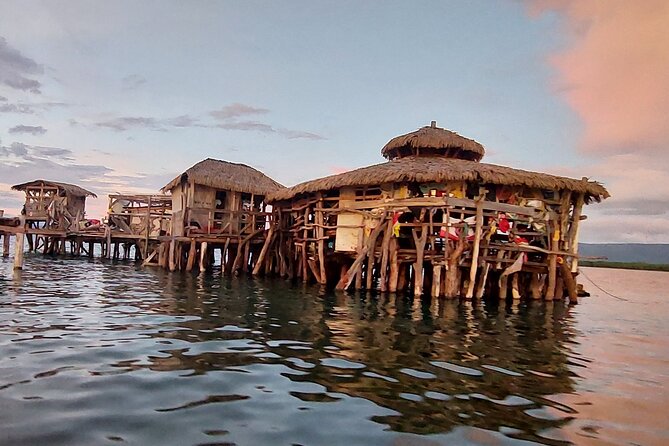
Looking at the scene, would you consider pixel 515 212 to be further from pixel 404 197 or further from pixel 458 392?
pixel 458 392

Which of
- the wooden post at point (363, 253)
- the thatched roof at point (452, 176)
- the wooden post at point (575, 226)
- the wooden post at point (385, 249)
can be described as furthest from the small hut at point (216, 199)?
the wooden post at point (575, 226)

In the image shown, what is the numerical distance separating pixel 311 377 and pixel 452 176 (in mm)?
13244

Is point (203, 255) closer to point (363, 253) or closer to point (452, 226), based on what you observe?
point (363, 253)

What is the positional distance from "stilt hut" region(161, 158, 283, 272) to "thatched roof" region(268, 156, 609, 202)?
8958mm

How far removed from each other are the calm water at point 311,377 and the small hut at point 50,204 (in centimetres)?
2905

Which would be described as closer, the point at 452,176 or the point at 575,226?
the point at 452,176

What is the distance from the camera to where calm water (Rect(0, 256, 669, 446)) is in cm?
521

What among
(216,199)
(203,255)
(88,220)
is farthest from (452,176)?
(88,220)

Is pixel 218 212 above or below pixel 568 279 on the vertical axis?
above

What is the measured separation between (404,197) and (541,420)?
49.4 feet

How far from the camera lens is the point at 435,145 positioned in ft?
78.4

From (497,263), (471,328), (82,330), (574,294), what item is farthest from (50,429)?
(574,294)

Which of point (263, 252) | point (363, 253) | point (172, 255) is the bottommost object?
point (172, 255)

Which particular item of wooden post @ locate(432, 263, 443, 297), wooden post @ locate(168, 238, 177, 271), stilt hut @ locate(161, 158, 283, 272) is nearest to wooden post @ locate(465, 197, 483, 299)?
Result: wooden post @ locate(432, 263, 443, 297)
